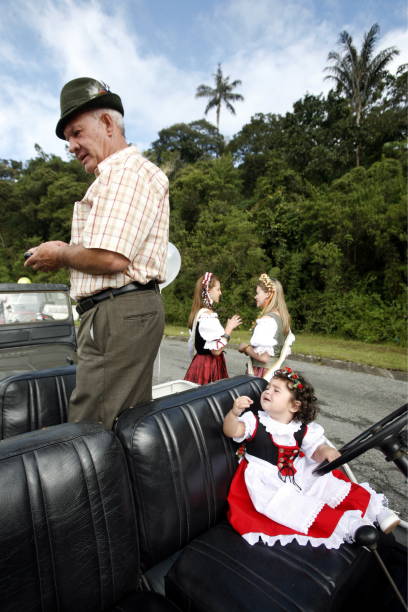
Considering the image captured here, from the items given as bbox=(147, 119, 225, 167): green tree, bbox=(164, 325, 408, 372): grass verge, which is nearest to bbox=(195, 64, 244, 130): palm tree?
bbox=(147, 119, 225, 167): green tree

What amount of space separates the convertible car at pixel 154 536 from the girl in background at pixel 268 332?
163cm

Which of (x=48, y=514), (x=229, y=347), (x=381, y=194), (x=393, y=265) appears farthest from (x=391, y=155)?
(x=48, y=514)

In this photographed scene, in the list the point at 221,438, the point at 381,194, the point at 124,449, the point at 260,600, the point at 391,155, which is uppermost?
the point at 391,155

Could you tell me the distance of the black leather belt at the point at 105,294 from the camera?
1572 mm

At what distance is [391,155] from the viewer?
14203 millimetres

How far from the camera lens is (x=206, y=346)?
3508 millimetres

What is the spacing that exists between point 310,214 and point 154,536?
13.3 meters

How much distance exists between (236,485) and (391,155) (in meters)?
16.2

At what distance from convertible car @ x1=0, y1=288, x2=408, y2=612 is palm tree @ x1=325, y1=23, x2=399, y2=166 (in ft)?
70.1

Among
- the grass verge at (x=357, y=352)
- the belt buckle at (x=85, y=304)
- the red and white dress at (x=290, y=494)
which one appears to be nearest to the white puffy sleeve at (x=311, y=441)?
the red and white dress at (x=290, y=494)

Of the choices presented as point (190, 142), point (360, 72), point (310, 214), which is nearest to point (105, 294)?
point (310, 214)

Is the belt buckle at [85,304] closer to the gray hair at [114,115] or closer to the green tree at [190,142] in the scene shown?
the gray hair at [114,115]

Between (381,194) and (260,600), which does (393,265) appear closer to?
(381,194)

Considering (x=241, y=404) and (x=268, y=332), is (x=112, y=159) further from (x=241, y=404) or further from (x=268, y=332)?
(x=268, y=332)
